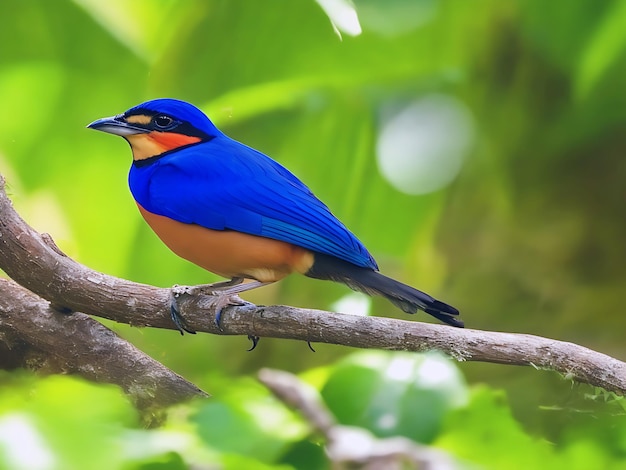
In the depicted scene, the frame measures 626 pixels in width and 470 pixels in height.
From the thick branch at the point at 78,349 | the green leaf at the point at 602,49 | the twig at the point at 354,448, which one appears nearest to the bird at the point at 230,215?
the thick branch at the point at 78,349

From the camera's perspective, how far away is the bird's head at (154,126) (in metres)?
1.42

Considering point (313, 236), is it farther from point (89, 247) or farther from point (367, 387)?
point (89, 247)

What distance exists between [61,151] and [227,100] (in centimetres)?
34

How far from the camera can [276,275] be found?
1.38m

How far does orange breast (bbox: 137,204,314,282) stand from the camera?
1.35 m

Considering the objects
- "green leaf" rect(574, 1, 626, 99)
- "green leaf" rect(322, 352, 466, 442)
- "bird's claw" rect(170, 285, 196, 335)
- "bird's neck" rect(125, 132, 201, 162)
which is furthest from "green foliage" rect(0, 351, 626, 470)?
"green leaf" rect(574, 1, 626, 99)

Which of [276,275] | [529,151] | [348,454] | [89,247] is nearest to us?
[348,454]

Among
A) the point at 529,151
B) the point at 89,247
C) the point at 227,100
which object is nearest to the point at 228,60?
the point at 227,100

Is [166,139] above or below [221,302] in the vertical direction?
above

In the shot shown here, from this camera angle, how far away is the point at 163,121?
143cm

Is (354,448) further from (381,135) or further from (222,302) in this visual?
(381,135)

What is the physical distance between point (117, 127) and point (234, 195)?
0.81 ft

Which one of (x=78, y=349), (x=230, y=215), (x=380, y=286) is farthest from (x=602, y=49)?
(x=78, y=349)

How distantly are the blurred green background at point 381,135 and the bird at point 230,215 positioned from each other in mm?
151
